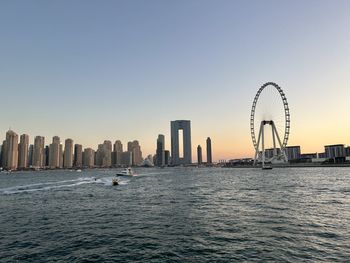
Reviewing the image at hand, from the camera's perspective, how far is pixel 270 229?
2762cm

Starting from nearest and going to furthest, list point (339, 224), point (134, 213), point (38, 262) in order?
point (38, 262) < point (339, 224) < point (134, 213)

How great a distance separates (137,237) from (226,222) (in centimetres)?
1028

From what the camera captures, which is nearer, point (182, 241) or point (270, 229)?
point (182, 241)

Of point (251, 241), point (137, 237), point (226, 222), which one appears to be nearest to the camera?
point (251, 241)

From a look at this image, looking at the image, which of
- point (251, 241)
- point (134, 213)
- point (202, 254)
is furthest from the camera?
point (134, 213)

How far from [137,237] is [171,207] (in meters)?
16.5

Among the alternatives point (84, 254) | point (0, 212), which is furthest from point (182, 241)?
point (0, 212)

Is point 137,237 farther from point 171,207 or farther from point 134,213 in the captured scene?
point 171,207

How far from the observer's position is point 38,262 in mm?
19703

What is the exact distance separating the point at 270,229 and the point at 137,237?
41.0ft

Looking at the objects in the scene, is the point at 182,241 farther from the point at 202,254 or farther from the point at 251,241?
the point at 251,241

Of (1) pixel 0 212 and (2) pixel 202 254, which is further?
(1) pixel 0 212

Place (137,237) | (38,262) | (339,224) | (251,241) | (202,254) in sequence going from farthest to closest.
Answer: (339,224) → (137,237) → (251,241) → (202,254) → (38,262)

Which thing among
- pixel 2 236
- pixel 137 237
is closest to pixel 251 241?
pixel 137 237
